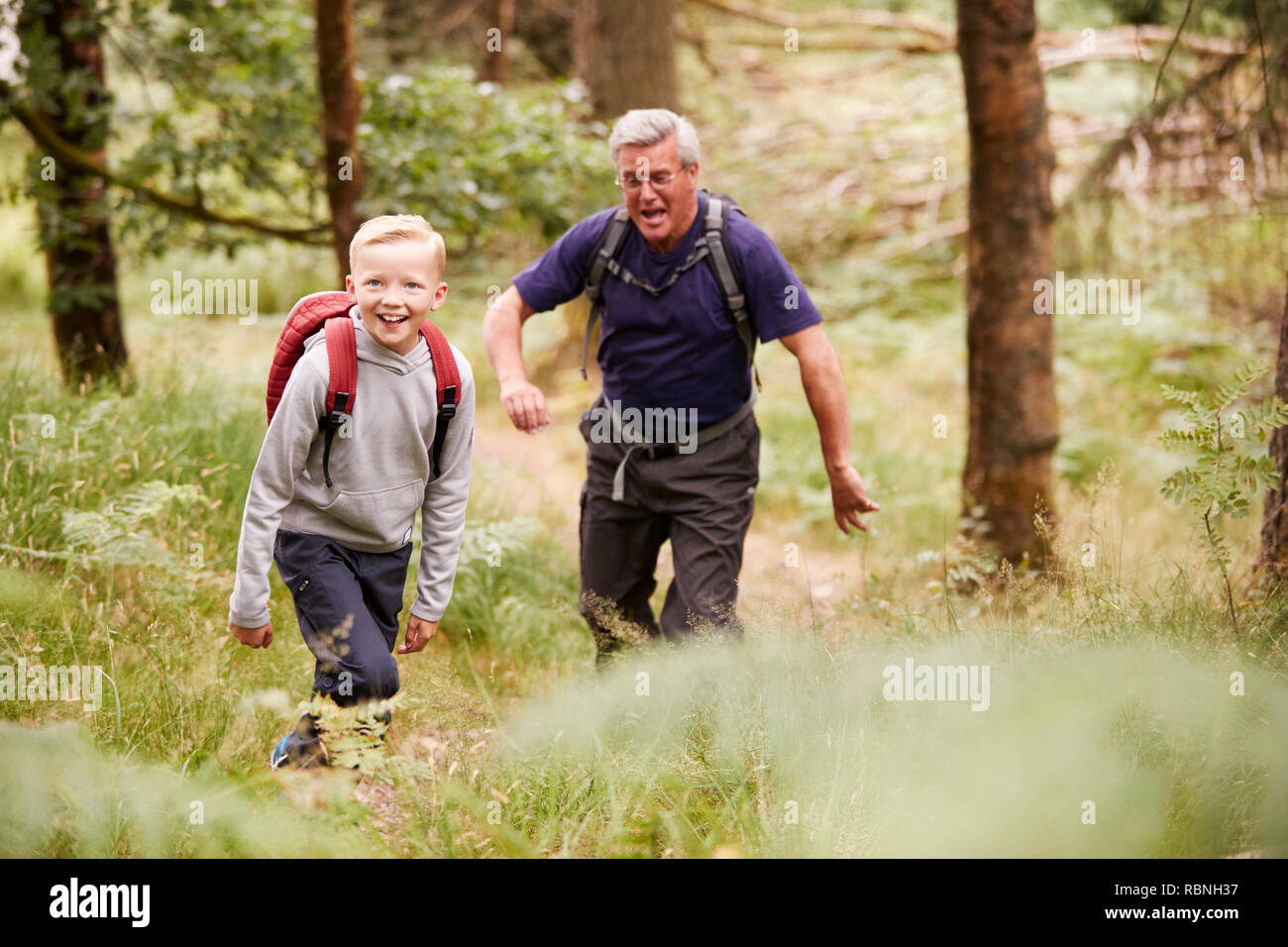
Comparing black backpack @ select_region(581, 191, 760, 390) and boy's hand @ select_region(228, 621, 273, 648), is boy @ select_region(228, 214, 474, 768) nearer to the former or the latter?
boy's hand @ select_region(228, 621, 273, 648)

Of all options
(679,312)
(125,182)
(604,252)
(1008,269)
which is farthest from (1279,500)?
(125,182)

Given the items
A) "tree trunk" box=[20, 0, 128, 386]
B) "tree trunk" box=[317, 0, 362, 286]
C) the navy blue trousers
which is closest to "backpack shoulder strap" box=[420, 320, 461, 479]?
the navy blue trousers

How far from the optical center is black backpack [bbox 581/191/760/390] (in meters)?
4.06

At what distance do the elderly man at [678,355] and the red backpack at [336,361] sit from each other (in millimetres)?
723

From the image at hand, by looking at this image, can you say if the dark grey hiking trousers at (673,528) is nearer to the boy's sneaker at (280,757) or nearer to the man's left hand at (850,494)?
the man's left hand at (850,494)

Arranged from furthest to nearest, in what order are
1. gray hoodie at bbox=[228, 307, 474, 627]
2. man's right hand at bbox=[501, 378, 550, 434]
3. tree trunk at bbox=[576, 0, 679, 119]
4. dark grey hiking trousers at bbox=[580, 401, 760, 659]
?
tree trunk at bbox=[576, 0, 679, 119]
dark grey hiking trousers at bbox=[580, 401, 760, 659]
man's right hand at bbox=[501, 378, 550, 434]
gray hoodie at bbox=[228, 307, 474, 627]

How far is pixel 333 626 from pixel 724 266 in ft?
6.52

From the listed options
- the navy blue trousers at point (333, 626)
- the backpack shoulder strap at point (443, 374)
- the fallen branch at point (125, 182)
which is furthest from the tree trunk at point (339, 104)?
the navy blue trousers at point (333, 626)

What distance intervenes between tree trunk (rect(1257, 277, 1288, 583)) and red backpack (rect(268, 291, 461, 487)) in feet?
9.99

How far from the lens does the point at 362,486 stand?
3.11 m

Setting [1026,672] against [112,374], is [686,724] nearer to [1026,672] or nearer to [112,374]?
[1026,672]

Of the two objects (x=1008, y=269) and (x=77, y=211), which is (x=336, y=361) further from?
(x=1008, y=269)

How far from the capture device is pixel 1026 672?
331cm
